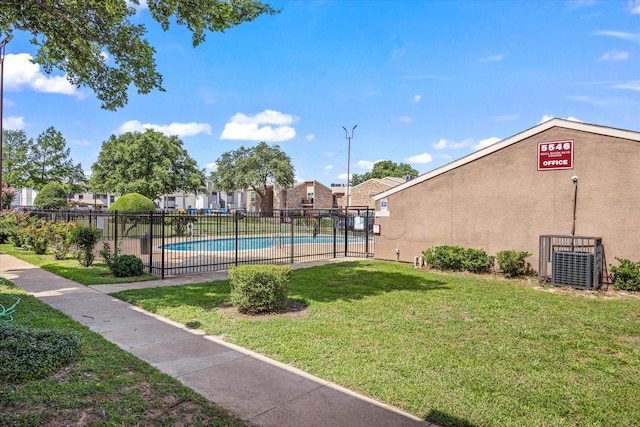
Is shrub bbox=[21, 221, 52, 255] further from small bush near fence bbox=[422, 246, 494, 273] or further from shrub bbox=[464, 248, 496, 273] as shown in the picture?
shrub bbox=[464, 248, 496, 273]

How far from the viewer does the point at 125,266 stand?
9789 mm

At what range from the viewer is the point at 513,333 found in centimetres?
557

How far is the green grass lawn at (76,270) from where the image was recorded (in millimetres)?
9258

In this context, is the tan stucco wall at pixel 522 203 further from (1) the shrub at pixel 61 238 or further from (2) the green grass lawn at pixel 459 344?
(1) the shrub at pixel 61 238

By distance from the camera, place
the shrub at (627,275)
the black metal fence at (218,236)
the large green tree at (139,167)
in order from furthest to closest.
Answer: the large green tree at (139,167), the black metal fence at (218,236), the shrub at (627,275)

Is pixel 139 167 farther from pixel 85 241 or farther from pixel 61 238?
pixel 85 241

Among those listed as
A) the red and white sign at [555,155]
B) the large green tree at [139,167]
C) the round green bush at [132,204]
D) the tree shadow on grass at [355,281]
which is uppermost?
the large green tree at [139,167]

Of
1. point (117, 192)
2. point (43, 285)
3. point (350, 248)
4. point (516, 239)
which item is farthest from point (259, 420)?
point (117, 192)

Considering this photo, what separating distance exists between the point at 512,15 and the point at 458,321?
881cm

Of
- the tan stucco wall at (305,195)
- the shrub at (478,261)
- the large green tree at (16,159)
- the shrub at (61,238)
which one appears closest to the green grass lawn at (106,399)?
the shrub at (478,261)

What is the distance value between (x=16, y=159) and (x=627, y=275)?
125ft

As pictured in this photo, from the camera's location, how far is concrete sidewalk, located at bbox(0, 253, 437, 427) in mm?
3197

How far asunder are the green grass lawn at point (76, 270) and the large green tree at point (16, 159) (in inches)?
791

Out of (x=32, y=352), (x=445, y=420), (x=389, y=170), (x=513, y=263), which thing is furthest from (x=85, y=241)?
(x=389, y=170)
